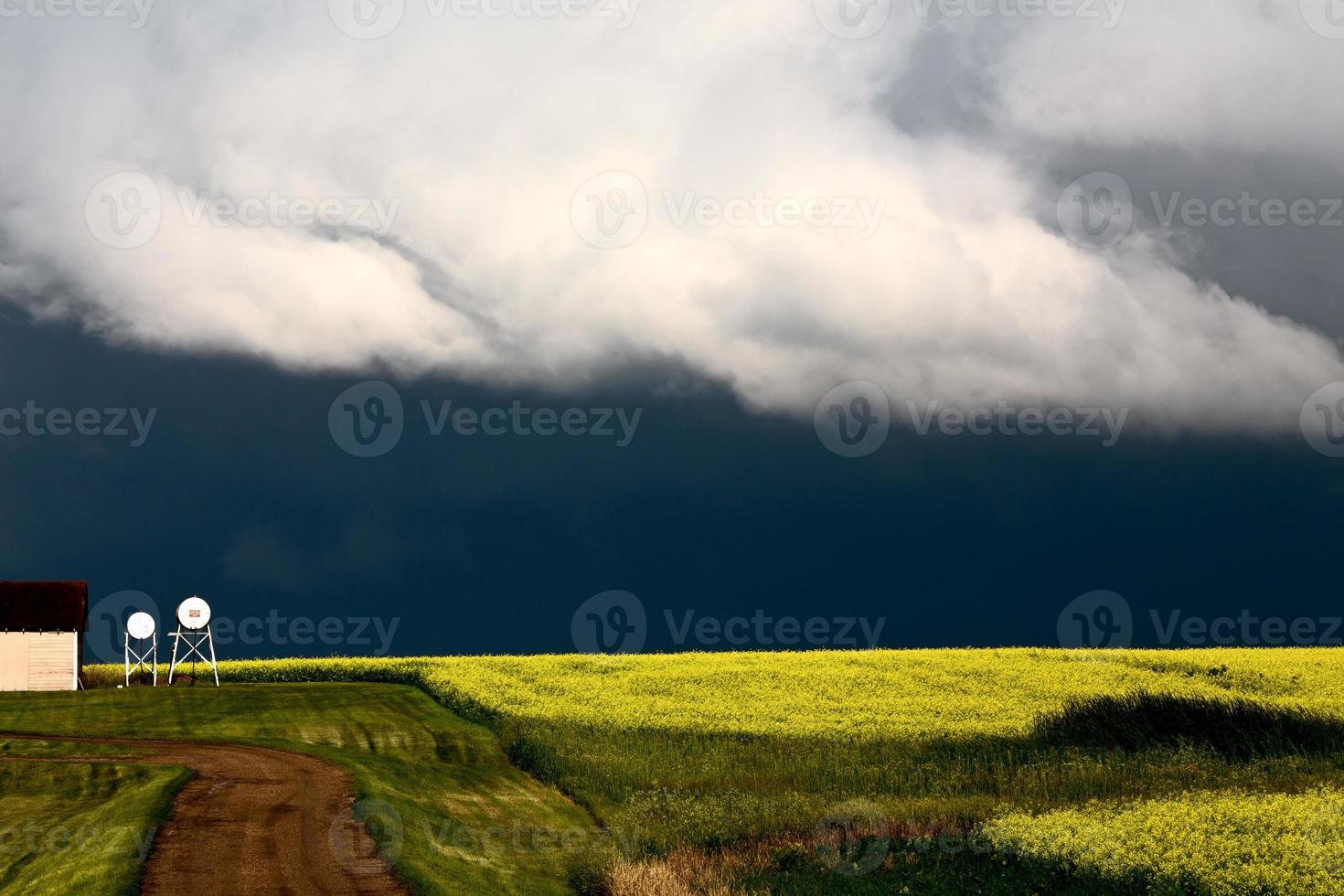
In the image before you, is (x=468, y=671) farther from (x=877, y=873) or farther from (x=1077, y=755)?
(x=877, y=873)

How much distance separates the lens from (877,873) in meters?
23.4

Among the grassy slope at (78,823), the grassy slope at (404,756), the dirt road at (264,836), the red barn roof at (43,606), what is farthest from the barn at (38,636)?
the dirt road at (264,836)

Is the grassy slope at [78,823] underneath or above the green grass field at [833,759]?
above

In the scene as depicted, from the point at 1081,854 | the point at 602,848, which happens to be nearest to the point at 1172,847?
the point at 1081,854

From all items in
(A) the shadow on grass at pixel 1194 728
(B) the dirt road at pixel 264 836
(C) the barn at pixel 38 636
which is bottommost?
(A) the shadow on grass at pixel 1194 728

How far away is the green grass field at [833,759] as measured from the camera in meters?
22.9

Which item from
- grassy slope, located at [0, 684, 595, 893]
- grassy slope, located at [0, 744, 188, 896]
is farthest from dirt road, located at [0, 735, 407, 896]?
grassy slope, located at [0, 684, 595, 893]

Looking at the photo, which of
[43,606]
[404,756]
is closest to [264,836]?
[404,756]

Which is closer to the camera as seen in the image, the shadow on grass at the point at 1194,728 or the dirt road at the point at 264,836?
the dirt road at the point at 264,836

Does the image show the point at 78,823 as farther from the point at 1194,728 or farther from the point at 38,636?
the point at 38,636

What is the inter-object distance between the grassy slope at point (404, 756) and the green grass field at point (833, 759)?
0.14 metres

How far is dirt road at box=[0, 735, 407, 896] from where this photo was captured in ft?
66.6

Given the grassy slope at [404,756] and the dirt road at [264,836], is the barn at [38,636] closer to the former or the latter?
the grassy slope at [404,756]

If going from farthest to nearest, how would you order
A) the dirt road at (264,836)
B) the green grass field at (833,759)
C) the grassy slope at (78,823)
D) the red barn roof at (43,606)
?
1. the red barn roof at (43,606)
2. the green grass field at (833,759)
3. the dirt road at (264,836)
4. the grassy slope at (78,823)
